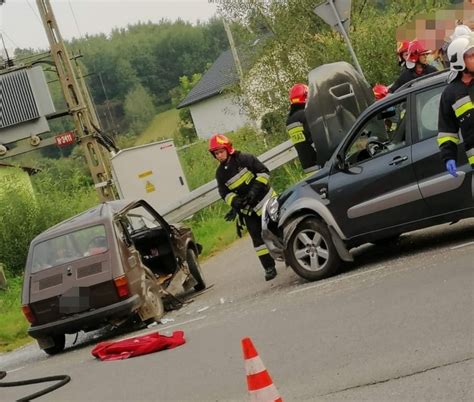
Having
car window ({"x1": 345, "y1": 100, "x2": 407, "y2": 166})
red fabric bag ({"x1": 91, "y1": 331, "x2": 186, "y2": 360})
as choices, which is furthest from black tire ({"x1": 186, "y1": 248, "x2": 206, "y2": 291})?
car window ({"x1": 345, "y1": 100, "x2": 407, "y2": 166})

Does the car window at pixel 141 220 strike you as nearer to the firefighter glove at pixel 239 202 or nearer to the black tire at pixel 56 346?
the firefighter glove at pixel 239 202

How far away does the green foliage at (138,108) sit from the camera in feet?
287

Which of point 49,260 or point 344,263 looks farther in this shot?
point 49,260

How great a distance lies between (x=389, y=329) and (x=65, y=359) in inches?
194

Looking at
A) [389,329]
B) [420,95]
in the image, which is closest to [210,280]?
[420,95]

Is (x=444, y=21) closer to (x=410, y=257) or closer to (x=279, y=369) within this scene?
(x=410, y=257)

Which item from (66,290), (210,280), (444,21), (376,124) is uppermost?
(444,21)

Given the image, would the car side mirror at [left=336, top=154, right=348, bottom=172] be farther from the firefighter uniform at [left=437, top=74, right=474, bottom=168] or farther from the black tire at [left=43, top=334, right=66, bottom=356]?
the black tire at [left=43, top=334, right=66, bottom=356]

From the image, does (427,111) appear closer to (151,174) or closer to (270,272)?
(270,272)

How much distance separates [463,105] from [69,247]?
592cm

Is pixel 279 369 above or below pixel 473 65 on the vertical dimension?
below

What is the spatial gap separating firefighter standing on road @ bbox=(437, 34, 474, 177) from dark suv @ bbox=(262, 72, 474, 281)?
1121mm

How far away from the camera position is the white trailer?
20516 millimetres

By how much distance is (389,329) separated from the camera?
286 inches
